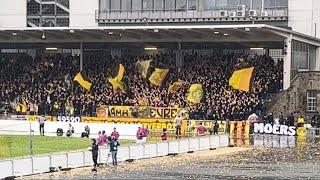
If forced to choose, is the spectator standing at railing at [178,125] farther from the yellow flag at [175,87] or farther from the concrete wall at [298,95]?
the yellow flag at [175,87]

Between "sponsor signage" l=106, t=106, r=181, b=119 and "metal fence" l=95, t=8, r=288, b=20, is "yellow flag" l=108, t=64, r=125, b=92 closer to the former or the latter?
"sponsor signage" l=106, t=106, r=181, b=119

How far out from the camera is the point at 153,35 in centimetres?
6862

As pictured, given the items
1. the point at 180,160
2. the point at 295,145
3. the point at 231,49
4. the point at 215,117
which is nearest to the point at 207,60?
the point at 231,49

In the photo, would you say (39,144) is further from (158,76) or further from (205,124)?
(158,76)

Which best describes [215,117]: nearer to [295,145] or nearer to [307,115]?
[307,115]

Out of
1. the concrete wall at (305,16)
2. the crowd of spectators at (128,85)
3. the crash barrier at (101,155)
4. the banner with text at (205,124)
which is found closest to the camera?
the crash barrier at (101,155)

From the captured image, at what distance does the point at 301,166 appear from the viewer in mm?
36750

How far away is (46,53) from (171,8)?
12.7 metres

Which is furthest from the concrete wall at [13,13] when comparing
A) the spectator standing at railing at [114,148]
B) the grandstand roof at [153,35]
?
the spectator standing at railing at [114,148]

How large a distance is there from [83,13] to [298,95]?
75.3 feet

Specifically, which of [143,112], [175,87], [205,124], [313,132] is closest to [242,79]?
[205,124]

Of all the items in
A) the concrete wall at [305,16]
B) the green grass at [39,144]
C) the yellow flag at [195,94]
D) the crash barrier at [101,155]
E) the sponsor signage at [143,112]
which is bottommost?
the green grass at [39,144]

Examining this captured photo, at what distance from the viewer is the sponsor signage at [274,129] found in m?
56.5

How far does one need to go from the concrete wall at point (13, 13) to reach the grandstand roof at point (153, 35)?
306cm
